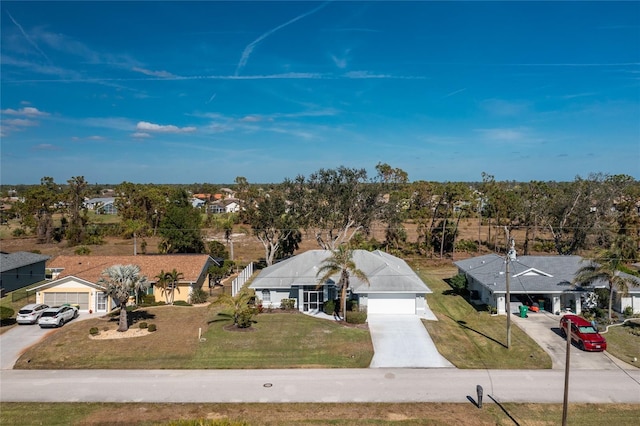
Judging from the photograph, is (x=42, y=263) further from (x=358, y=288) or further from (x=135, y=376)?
(x=358, y=288)

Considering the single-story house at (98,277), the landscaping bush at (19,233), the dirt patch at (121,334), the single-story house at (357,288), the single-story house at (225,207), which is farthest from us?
the single-story house at (225,207)

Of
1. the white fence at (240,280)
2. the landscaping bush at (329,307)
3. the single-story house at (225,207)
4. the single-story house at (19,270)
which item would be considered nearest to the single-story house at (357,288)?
the landscaping bush at (329,307)

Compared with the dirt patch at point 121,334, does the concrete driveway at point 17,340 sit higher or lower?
lower

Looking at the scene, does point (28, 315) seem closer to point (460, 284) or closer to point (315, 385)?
point (315, 385)

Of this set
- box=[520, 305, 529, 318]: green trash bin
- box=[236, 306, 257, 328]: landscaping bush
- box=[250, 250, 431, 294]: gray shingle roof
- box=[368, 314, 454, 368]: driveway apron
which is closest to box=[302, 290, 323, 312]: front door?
box=[250, 250, 431, 294]: gray shingle roof

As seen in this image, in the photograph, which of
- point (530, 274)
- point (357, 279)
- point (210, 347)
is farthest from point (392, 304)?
point (210, 347)

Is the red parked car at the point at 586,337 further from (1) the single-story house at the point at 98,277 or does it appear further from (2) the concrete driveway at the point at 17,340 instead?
(2) the concrete driveway at the point at 17,340
